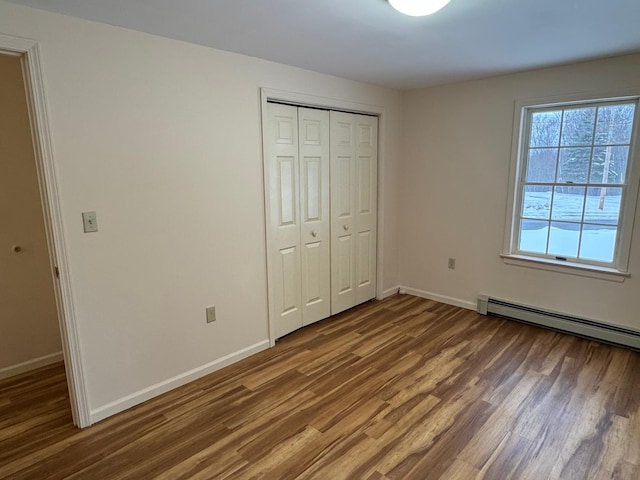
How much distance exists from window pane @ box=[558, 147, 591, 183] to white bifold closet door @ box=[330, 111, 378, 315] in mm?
1671

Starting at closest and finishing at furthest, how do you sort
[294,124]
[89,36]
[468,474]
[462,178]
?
[468,474] → [89,36] → [294,124] → [462,178]

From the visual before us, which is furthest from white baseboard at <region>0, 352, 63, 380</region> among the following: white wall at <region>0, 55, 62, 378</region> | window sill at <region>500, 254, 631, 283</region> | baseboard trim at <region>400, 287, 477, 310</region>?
window sill at <region>500, 254, 631, 283</region>

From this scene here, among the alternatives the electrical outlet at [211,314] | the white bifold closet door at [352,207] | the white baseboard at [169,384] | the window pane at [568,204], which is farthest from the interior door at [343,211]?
the window pane at [568,204]

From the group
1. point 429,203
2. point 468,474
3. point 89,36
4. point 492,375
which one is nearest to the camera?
point 468,474

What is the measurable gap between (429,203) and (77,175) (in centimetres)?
322

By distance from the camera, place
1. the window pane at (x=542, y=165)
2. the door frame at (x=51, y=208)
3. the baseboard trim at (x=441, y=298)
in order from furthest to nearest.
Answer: the baseboard trim at (x=441, y=298), the window pane at (x=542, y=165), the door frame at (x=51, y=208)

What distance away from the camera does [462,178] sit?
3758mm

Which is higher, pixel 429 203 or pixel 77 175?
pixel 77 175

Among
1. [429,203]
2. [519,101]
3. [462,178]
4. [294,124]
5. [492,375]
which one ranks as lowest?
[492,375]

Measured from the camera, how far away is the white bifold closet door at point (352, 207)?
11.6ft

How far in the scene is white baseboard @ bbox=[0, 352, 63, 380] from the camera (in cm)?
266

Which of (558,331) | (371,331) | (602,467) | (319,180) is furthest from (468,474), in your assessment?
(319,180)

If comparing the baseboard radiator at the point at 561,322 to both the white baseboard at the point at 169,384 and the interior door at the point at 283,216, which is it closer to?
the interior door at the point at 283,216

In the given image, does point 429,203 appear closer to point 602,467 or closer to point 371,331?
point 371,331
